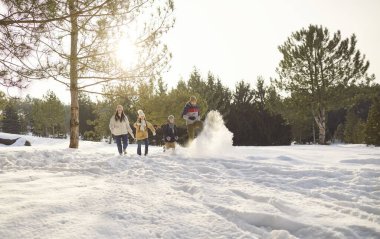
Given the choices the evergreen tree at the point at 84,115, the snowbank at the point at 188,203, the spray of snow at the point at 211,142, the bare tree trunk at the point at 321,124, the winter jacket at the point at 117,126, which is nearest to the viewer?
the snowbank at the point at 188,203

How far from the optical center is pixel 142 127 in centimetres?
993

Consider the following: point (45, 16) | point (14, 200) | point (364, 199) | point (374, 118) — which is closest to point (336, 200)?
point (364, 199)

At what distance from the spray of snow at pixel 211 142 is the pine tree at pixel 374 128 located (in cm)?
1133

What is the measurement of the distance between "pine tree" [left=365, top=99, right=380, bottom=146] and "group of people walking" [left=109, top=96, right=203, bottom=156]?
42.7ft

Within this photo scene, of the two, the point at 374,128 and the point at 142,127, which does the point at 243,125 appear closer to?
the point at 374,128

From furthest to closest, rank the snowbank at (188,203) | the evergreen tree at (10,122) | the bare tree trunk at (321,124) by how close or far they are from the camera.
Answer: the evergreen tree at (10,122) < the bare tree trunk at (321,124) < the snowbank at (188,203)

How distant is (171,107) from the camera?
27.2 meters

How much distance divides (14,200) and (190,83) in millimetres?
33706

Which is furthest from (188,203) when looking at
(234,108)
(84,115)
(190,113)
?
(84,115)

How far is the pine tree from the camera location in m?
17.8

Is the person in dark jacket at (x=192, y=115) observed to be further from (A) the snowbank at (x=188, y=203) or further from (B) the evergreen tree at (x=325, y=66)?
(B) the evergreen tree at (x=325, y=66)

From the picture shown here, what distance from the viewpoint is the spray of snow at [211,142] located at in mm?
9945

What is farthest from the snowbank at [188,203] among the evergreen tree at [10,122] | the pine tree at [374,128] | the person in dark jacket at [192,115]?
the evergreen tree at [10,122]

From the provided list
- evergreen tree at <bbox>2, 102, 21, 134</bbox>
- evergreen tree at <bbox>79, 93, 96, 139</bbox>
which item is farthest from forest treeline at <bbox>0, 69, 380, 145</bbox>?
evergreen tree at <bbox>2, 102, 21, 134</bbox>
